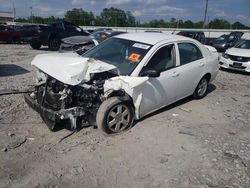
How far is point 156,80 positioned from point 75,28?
13.1m

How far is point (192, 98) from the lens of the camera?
6.66 metres

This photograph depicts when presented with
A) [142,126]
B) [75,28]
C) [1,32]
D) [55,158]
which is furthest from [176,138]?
[1,32]

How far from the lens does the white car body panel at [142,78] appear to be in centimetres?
418

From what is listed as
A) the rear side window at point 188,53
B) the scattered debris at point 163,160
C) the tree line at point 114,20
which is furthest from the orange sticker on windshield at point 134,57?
the tree line at point 114,20

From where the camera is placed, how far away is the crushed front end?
407cm

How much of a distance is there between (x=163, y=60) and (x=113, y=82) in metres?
1.35

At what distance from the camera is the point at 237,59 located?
34.2 ft

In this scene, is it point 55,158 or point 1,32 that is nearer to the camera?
point 55,158

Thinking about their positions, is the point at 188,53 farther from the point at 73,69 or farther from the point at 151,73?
the point at 73,69

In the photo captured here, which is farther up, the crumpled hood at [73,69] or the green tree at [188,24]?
the green tree at [188,24]

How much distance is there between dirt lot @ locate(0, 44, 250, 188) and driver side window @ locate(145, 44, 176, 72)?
107 centimetres

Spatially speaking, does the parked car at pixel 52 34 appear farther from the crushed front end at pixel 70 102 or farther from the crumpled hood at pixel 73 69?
the crushed front end at pixel 70 102

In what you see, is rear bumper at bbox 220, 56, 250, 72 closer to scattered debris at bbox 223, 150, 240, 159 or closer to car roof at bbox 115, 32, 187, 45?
car roof at bbox 115, 32, 187, 45

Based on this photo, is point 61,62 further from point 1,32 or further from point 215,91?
point 1,32
